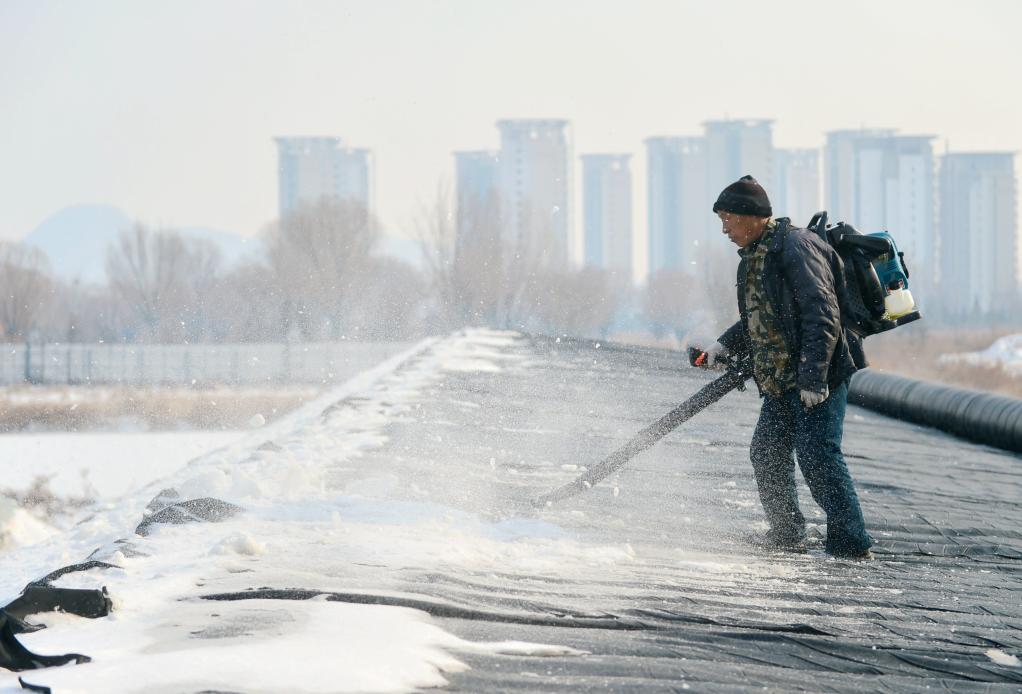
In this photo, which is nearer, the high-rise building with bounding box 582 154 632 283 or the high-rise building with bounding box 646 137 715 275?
the high-rise building with bounding box 646 137 715 275

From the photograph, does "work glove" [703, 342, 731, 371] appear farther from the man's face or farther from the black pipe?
the black pipe

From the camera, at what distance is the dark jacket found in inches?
169

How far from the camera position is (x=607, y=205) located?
15400cm

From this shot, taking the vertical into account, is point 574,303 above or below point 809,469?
below

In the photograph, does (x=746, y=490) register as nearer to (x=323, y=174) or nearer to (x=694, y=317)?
(x=694, y=317)

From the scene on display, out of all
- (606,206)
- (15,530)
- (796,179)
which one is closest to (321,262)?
(15,530)

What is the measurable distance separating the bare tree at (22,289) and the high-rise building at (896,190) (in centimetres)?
7604

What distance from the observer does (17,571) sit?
4273 millimetres

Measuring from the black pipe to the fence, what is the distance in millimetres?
44929

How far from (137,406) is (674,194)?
320 feet

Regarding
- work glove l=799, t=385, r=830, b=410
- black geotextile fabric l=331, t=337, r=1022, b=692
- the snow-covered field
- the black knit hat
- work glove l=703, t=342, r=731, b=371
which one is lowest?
black geotextile fabric l=331, t=337, r=1022, b=692

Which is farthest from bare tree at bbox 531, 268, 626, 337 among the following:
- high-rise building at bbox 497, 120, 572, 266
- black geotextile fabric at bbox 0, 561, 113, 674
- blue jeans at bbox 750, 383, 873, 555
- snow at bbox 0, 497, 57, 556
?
black geotextile fabric at bbox 0, 561, 113, 674

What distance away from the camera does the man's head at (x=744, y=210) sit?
4.42 meters

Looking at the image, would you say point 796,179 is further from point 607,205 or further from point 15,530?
point 15,530
